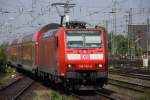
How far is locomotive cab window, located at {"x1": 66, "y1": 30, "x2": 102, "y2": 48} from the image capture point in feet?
59.1

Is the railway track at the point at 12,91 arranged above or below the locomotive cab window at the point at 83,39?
below

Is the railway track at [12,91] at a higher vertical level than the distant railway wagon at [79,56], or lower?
lower

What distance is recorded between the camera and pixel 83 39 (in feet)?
59.3

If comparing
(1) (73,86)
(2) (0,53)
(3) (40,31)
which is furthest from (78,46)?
(2) (0,53)

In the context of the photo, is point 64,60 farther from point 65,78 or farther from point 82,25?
point 82,25

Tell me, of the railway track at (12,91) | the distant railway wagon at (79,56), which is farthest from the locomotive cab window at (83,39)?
the railway track at (12,91)

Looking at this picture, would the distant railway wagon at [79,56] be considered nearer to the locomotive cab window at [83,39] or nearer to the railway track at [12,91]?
the locomotive cab window at [83,39]

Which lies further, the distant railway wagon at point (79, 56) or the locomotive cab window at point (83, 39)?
the locomotive cab window at point (83, 39)

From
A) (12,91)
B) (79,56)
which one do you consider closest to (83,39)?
(79,56)

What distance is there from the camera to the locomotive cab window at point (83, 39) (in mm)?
18016

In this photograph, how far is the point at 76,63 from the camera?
57.7ft

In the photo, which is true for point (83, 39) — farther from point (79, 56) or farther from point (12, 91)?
point (12, 91)

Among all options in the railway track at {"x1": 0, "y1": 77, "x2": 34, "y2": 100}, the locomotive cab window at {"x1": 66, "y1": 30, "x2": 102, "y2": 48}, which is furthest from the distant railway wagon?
the railway track at {"x1": 0, "y1": 77, "x2": 34, "y2": 100}

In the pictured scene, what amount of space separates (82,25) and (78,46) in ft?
4.58
